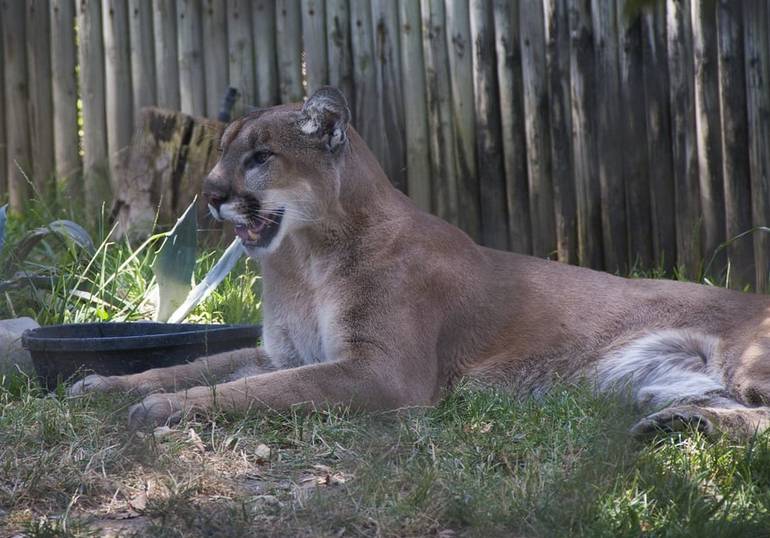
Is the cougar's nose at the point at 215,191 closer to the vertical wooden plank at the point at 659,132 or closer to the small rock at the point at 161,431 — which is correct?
the small rock at the point at 161,431

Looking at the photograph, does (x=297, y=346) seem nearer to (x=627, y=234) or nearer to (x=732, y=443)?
(x=732, y=443)

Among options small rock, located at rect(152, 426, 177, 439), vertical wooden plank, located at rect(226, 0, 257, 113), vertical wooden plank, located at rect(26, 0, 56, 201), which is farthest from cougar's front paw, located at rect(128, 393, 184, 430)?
vertical wooden plank, located at rect(26, 0, 56, 201)

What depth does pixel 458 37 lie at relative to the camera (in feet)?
21.1

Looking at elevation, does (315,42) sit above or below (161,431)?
above

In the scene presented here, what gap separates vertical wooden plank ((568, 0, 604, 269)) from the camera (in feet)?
19.8

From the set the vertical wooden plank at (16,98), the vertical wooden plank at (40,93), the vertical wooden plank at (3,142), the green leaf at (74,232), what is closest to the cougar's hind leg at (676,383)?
the green leaf at (74,232)

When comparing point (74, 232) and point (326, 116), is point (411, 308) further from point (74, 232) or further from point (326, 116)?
point (74, 232)

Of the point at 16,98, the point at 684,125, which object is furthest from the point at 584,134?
the point at 16,98

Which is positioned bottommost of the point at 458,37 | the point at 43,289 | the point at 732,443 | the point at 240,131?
the point at 732,443

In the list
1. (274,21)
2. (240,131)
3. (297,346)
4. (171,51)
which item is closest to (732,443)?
(297,346)

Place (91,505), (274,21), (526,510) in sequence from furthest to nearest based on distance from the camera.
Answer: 1. (274,21)
2. (91,505)
3. (526,510)

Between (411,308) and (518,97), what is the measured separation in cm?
252

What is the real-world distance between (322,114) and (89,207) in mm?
3734

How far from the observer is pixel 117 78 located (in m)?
7.61
